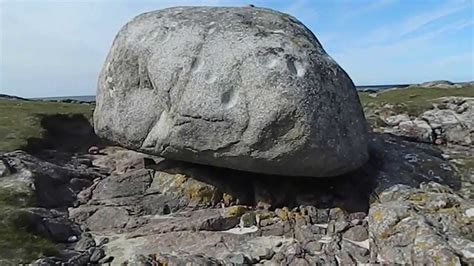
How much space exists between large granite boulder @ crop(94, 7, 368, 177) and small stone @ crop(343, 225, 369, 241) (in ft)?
8.57

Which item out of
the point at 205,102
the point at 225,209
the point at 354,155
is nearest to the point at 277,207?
the point at 225,209

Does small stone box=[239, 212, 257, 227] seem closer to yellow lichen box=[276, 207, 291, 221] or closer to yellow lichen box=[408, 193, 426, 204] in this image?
yellow lichen box=[276, 207, 291, 221]

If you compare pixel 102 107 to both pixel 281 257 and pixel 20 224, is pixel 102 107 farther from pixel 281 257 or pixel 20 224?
pixel 281 257

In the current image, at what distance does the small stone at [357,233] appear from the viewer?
18.2 metres

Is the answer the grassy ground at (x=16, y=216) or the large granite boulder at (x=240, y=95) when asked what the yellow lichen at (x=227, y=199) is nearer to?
the large granite boulder at (x=240, y=95)

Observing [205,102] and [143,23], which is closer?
[205,102]

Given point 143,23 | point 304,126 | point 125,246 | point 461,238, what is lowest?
point 125,246

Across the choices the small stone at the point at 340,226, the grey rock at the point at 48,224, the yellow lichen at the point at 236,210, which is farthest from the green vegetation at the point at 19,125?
the small stone at the point at 340,226

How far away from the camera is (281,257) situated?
16938mm

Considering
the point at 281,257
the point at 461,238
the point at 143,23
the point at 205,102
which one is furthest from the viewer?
the point at 143,23

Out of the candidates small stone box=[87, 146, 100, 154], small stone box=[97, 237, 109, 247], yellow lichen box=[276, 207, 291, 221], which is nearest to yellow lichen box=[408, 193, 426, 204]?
yellow lichen box=[276, 207, 291, 221]

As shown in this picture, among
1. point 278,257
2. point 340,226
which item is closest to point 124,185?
point 278,257

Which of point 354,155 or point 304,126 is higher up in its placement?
point 304,126

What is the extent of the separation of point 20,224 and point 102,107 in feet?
24.1
